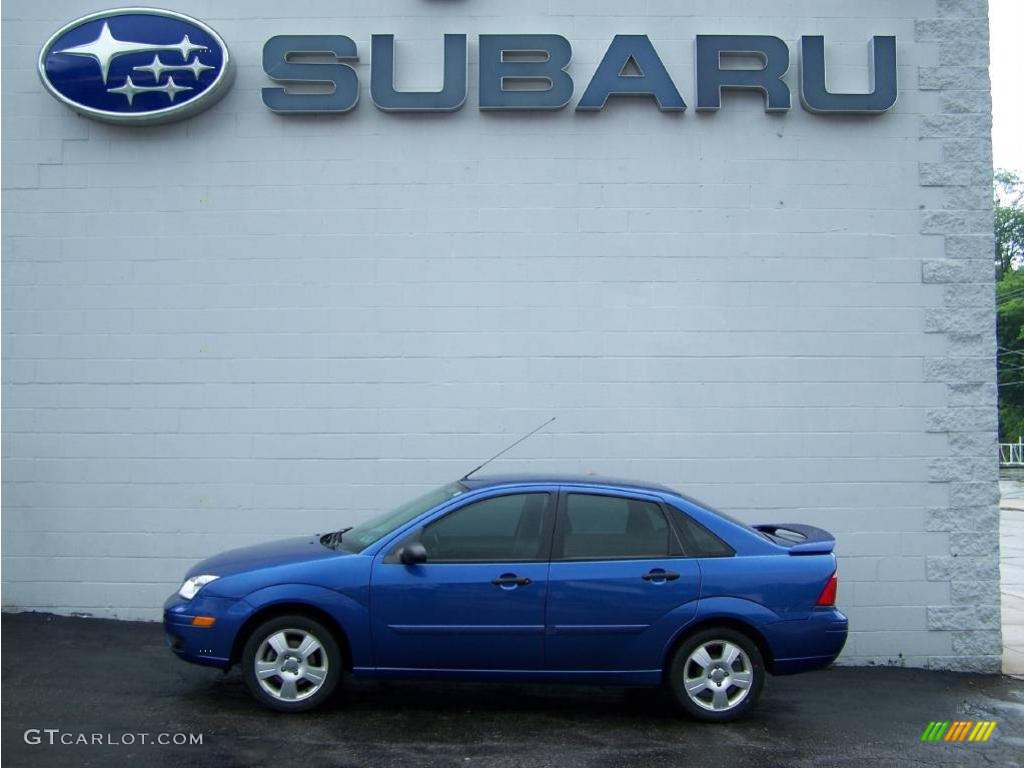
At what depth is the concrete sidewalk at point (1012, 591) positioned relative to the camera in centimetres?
892

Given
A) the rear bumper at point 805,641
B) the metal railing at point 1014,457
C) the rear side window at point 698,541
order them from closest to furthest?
the rear bumper at point 805,641, the rear side window at point 698,541, the metal railing at point 1014,457

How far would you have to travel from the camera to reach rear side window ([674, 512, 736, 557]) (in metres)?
6.55

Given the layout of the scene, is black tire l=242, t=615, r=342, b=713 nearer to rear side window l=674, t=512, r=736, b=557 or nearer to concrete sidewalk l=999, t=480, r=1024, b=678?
rear side window l=674, t=512, r=736, b=557

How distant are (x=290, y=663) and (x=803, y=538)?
11.8 feet

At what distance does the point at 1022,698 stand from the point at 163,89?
345 inches

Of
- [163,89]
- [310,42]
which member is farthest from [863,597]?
[163,89]

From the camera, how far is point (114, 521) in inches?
348

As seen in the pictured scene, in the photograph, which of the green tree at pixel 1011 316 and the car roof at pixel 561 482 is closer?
the car roof at pixel 561 482

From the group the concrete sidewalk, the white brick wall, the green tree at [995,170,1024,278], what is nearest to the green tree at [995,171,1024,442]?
the green tree at [995,170,1024,278]

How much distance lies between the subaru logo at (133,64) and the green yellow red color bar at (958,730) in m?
7.65

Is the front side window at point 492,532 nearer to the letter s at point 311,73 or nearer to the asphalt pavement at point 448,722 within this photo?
the asphalt pavement at point 448,722

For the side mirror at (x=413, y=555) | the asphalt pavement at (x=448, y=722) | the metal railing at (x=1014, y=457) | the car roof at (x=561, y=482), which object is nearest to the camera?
the asphalt pavement at (x=448, y=722)

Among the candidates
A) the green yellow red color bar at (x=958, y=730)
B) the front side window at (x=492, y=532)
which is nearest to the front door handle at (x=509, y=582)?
the front side window at (x=492, y=532)

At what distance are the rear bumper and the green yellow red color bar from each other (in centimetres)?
91
